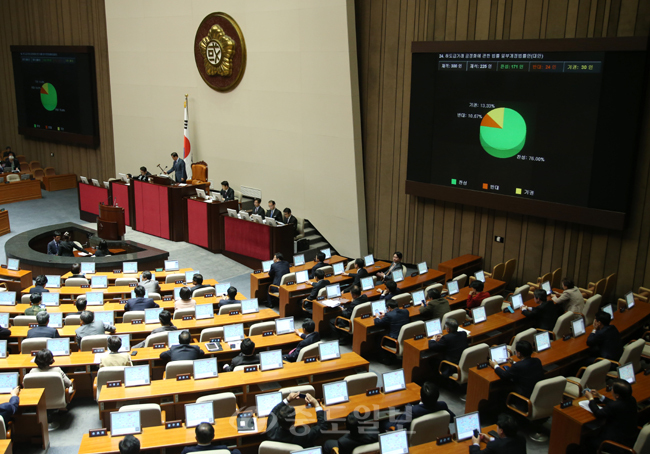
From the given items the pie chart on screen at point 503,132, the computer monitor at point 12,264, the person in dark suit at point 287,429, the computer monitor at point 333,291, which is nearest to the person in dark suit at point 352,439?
the person in dark suit at point 287,429

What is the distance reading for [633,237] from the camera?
31.2ft

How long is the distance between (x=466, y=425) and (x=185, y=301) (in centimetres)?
467

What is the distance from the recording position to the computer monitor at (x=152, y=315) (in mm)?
8031

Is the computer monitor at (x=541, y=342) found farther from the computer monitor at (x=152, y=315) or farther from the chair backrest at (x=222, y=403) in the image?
the computer monitor at (x=152, y=315)

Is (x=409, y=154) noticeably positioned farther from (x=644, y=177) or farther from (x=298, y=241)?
(x=644, y=177)

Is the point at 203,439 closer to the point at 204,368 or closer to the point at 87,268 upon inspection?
the point at 204,368

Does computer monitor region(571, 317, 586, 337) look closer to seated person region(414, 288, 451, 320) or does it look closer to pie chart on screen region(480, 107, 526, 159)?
seated person region(414, 288, 451, 320)

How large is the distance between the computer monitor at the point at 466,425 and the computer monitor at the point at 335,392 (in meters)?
1.16

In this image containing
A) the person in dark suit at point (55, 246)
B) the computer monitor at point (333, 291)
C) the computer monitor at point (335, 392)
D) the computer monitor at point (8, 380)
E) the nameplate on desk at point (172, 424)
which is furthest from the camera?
the person in dark suit at point (55, 246)

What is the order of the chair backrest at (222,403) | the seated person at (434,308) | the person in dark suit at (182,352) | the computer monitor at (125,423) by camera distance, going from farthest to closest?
the seated person at (434,308) → the person in dark suit at (182,352) → the chair backrest at (222,403) → the computer monitor at (125,423)

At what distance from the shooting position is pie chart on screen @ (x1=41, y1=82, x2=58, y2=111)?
60.8 ft

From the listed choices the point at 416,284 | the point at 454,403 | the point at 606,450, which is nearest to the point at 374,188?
the point at 416,284

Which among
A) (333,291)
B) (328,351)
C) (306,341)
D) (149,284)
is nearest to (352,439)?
(328,351)

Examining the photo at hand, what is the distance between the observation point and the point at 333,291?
30.0 ft
